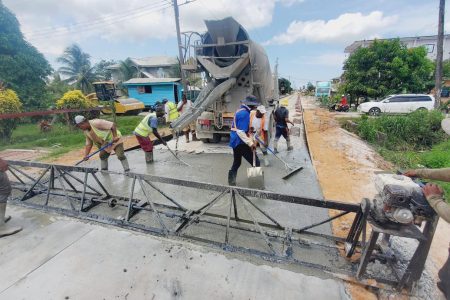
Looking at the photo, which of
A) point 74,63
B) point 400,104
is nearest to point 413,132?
point 400,104

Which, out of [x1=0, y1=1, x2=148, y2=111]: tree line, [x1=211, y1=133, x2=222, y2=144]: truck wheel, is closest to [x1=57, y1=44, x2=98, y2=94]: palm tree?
[x1=0, y1=1, x2=148, y2=111]: tree line

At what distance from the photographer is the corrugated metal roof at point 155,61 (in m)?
31.2

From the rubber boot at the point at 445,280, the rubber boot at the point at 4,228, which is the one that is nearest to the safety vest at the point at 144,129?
the rubber boot at the point at 4,228

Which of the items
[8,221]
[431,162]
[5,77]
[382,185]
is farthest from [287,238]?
[5,77]

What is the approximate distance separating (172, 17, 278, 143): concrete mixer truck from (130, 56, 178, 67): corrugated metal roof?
25.7 m

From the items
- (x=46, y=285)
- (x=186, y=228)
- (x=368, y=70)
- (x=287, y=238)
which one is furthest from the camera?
(x=368, y=70)

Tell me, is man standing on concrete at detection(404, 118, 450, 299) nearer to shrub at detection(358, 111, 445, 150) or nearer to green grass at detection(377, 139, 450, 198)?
green grass at detection(377, 139, 450, 198)

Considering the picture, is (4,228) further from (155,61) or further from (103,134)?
(155,61)

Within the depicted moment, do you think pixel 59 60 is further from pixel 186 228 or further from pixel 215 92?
pixel 186 228

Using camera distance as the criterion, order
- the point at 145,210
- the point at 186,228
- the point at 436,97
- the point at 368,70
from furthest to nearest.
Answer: the point at 368,70 < the point at 436,97 < the point at 145,210 < the point at 186,228

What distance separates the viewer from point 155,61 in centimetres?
3241

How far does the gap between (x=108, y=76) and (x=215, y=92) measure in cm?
2348

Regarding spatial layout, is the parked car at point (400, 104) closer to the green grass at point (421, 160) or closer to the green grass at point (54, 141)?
the green grass at point (421, 160)

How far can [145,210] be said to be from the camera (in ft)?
11.9
